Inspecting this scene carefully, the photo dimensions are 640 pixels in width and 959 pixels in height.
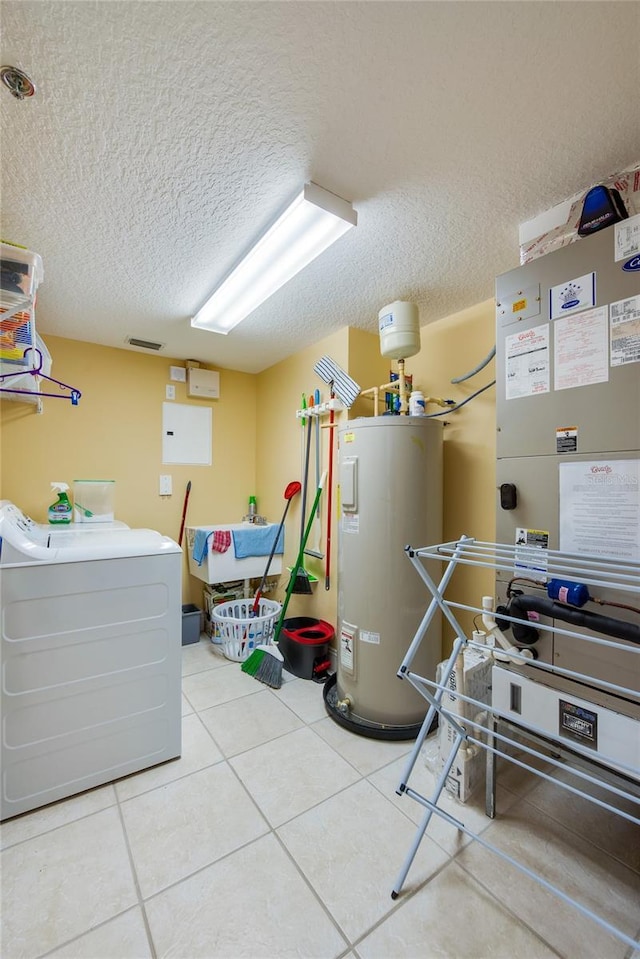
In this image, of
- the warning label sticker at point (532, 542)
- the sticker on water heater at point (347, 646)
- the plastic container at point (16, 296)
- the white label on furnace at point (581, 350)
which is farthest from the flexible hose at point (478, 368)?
the plastic container at point (16, 296)

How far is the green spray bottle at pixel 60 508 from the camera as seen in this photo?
2.56m

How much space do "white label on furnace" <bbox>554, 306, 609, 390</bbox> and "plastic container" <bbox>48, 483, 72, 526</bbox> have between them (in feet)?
9.49

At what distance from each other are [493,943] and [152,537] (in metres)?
1.83

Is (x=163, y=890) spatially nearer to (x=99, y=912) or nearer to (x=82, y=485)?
(x=99, y=912)

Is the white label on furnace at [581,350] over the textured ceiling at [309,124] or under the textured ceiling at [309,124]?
under

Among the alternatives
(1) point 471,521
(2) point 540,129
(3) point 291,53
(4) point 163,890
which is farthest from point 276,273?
(4) point 163,890

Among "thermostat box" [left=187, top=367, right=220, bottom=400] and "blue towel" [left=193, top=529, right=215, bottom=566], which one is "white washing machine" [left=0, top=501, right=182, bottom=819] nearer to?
"blue towel" [left=193, top=529, right=215, bottom=566]

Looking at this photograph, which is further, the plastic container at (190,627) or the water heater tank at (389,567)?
the plastic container at (190,627)

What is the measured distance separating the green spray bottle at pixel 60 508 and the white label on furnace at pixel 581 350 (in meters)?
2.89

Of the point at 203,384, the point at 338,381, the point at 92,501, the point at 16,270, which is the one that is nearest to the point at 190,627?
the point at 92,501

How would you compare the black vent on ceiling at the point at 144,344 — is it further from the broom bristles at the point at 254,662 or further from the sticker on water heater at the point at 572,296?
the sticker on water heater at the point at 572,296

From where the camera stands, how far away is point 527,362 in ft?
4.51

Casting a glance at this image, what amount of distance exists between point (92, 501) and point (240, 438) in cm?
133

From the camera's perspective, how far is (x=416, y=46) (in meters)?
0.92
